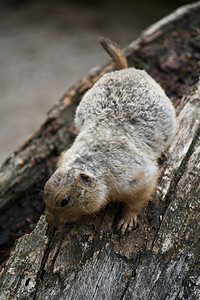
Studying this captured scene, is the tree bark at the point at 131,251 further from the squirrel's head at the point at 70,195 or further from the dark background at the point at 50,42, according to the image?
the dark background at the point at 50,42

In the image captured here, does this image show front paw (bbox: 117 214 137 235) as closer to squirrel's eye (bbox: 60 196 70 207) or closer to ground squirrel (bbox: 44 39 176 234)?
ground squirrel (bbox: 44 39 176 234)

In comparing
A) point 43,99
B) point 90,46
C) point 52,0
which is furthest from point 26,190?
point 52,0

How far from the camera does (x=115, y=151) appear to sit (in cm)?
344

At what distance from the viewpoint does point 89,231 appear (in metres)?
3.36

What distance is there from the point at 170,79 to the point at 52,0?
709 centimetres

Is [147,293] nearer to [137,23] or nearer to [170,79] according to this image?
[170,79]

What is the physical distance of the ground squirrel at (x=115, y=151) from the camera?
3160 mm

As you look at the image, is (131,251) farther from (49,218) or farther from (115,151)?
(115,151)

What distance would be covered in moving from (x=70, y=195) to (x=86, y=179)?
8.1 inches

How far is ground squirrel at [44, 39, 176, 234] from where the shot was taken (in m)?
3.16

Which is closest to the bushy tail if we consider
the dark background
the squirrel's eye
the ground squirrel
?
the ground squirrel

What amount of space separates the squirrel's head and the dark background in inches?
226

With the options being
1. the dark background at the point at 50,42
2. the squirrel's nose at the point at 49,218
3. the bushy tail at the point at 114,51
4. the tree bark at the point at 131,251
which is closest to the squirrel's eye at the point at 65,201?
the squirrel's nose at the point at 49,218

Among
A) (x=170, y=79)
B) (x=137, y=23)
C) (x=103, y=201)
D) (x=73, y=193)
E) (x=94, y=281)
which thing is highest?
(x=73, y=193)
